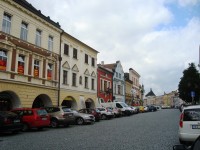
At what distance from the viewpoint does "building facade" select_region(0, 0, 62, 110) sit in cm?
2126

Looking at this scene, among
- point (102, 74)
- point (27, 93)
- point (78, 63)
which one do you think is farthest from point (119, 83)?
point (27, 93)

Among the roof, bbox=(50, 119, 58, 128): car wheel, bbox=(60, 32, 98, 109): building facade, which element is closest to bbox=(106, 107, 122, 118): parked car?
bbox=(60, 32, 98, 109): building facade

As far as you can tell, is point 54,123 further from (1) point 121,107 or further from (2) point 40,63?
(1) point 121,107

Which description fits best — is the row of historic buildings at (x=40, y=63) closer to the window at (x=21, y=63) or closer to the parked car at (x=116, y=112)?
the window at (x=21, y=63)

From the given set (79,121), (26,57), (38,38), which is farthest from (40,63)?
(79,121)

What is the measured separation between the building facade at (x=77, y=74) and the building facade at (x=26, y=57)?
1952mm

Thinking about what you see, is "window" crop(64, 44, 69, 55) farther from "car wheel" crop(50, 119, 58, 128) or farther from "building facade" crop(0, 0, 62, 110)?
"car wheel" crop(50, 119, 58, 128)

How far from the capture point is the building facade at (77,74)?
30703mm

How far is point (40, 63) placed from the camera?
25859 mm

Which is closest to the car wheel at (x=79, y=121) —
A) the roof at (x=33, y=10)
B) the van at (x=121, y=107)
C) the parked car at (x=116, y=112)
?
the parked car at (x=116, y=112)

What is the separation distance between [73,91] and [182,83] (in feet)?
113

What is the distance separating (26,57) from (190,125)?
18198 millimetres

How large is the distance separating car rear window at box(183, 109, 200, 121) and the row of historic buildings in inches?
611

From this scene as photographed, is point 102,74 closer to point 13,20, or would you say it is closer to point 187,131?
point 13,20
